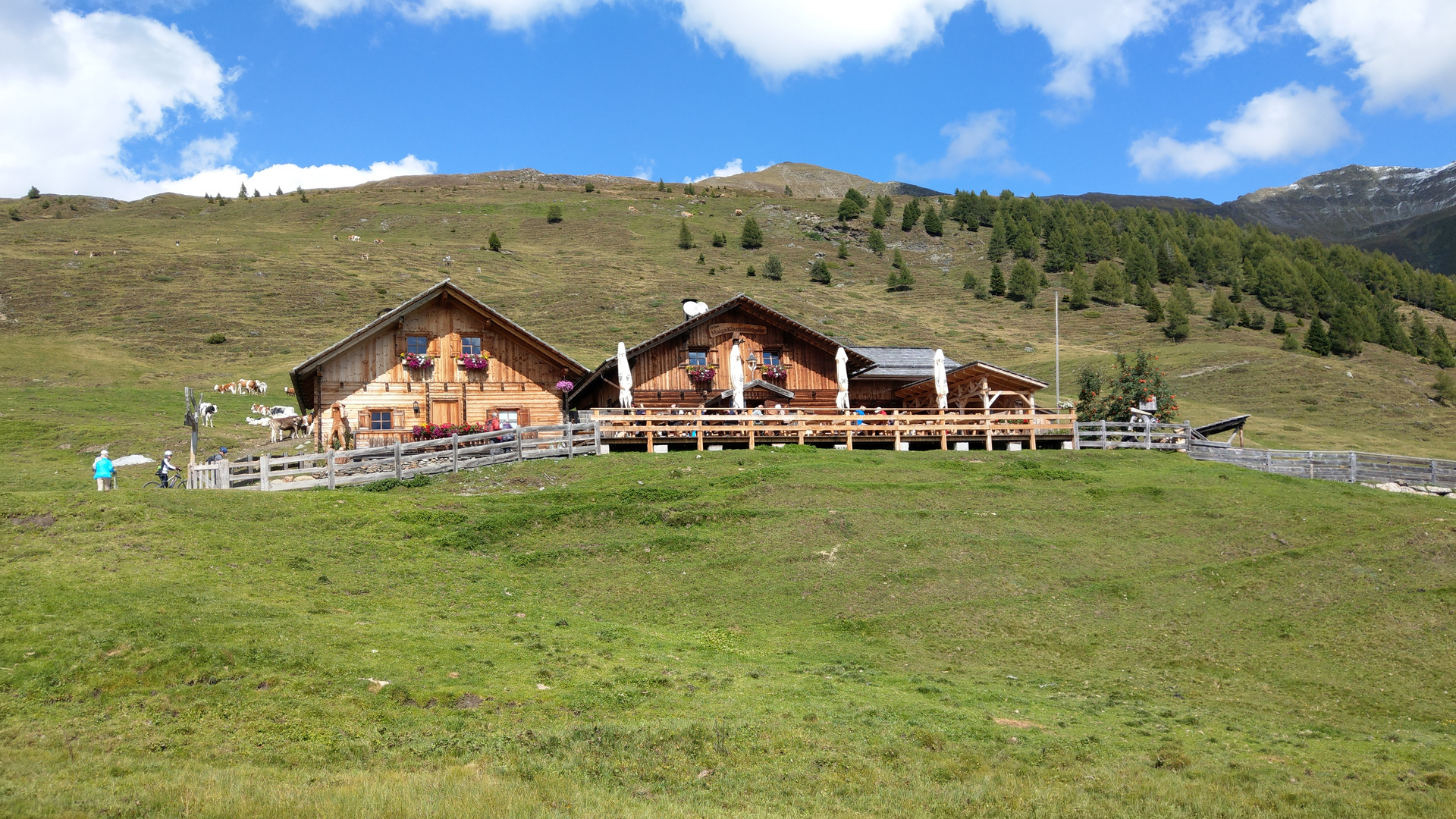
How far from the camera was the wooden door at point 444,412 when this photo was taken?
116 ft

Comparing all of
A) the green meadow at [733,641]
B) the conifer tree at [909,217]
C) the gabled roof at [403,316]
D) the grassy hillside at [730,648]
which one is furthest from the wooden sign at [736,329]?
the conifer tree at [909,217]

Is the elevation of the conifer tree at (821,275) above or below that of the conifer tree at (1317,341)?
above

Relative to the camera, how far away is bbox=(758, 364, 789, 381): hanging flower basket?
3803cm

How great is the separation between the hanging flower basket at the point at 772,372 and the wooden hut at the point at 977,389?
19.1 ft

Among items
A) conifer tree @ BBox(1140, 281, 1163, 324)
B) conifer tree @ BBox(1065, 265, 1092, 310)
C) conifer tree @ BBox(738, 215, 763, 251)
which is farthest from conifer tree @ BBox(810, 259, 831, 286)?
conifer tree @ BBox(1140, 281, 1163, 324)

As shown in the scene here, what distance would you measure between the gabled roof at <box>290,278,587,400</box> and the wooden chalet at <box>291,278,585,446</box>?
0.05 metres

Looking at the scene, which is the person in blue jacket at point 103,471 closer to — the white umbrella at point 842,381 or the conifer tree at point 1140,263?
the white umbrella at point 842,381

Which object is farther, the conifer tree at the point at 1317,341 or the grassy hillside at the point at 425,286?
the conifer tree at the point at 1317,341

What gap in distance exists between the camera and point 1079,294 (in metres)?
109

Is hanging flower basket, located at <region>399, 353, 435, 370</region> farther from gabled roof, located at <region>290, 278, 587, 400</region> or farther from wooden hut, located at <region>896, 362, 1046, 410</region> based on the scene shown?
wooden hut, located at <region>896, 362, 1046, 410</region>

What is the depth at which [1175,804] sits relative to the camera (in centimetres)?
993

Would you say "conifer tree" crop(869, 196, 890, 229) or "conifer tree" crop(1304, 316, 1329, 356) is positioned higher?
"conifer tree" crop(869, 196, 890, 229)

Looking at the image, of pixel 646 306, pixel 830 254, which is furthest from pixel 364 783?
pixel 830 254

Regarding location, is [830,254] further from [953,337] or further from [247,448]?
[247,448]
